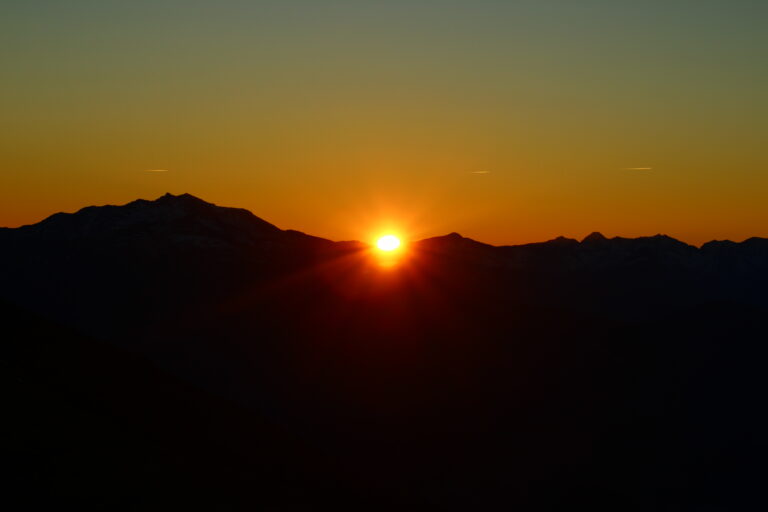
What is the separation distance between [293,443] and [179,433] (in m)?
12.2

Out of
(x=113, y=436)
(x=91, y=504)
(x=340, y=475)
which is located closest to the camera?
(x=91, y=504)

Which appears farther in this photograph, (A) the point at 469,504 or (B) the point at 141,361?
(A) the point at 469,504

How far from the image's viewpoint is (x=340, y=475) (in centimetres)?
6059

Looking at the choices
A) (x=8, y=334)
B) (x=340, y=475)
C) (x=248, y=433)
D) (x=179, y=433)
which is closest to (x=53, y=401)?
(x=179, y=433)

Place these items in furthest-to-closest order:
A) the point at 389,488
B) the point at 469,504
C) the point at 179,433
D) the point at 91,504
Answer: the point at 469,504 → the point at 389,488 → the point at 179,433 → the point at 91,504

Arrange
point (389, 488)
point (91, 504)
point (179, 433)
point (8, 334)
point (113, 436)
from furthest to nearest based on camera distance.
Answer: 1. point (389, 488)
2. point (8, 334)
3. point (179, 433)
4. point (113, 436)
5. point (91, 504)

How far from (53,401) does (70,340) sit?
1745cm

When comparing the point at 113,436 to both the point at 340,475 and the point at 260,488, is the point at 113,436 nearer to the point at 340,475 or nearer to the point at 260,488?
the point at 260,488

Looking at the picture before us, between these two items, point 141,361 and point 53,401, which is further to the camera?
point 141,361

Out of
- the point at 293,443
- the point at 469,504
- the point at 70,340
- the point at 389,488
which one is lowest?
the point at 469,504

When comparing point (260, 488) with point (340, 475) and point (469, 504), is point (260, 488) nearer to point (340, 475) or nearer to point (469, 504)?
point (340, 475)

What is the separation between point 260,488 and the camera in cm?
4862

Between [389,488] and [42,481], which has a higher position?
[42,481]

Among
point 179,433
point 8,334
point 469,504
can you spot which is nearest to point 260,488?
point 179,433
